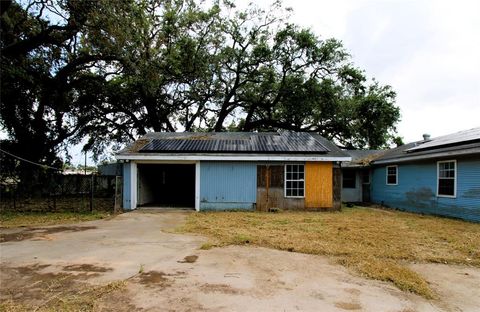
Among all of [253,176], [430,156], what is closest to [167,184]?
[253,176]

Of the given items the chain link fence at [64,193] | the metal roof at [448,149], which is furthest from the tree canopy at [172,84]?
the metal roof at [448,149]

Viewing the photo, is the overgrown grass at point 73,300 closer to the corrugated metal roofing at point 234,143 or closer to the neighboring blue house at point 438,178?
the corrugated metal roofing at point 234,143

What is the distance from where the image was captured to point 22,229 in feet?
30.5

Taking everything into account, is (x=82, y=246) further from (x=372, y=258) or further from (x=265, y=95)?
(x=265, y=95)

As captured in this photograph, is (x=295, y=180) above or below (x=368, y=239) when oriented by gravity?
above

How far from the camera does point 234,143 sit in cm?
1565

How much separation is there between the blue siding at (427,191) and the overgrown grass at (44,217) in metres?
13.0

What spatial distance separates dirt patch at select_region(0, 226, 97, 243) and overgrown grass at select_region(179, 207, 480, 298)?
3.17m

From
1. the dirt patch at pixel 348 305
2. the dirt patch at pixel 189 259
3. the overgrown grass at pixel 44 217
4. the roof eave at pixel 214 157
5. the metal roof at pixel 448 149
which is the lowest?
the overgrown grass at pixel 44 217

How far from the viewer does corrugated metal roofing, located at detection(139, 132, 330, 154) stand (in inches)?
565

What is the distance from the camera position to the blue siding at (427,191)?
1143cm

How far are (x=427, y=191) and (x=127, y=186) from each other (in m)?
12.8

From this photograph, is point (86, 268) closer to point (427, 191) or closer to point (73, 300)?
point (73, 300)

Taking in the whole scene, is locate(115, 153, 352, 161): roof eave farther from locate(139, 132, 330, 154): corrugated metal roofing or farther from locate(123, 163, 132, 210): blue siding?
locate(123, 163, 132, 210): blue siding
